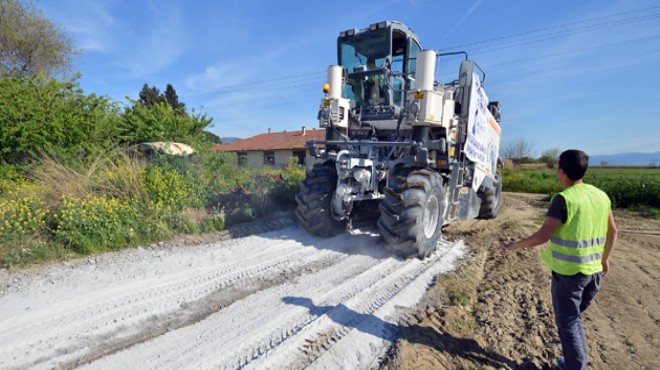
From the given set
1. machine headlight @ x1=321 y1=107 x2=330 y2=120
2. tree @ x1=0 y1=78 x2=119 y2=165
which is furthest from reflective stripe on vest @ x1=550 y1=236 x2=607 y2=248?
tree @ x1=0 y1=78 x2=119 y2=165

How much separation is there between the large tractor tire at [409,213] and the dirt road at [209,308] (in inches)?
10.6

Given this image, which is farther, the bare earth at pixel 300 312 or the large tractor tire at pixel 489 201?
the large tractor tire at pixel 489 201

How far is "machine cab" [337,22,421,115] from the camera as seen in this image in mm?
6270

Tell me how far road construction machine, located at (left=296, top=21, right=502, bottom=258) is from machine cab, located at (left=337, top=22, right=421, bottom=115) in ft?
0.06

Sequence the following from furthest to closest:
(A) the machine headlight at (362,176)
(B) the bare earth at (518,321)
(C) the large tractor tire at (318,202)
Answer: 1. (C) the large tractor tire at (318,202)
2. (A) the machine headlight at (362,176)
3. (B) the bare earth at (518,321)

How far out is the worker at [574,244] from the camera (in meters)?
2.48

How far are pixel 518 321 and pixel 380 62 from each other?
4.91 m

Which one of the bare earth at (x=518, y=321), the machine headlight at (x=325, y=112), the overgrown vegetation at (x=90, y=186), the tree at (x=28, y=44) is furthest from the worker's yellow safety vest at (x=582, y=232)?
the tree at (x=28, y=44)

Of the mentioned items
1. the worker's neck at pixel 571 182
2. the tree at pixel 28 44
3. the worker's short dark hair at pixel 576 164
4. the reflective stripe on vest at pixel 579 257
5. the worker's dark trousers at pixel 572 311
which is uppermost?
the tree at pixel 28 44

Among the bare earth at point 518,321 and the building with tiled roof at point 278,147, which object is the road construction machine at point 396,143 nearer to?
the bare earth at point 518,321

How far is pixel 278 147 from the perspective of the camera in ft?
94.0

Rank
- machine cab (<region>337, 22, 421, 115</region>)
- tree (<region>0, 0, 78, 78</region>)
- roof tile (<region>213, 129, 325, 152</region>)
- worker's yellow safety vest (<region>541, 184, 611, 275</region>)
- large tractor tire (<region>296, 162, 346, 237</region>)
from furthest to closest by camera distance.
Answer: roof tile (<region>213, 129, 325, 152</region>) → tree (<region>0, 0, 78, 78</region>) → machine cab (<region>337, 22, 421, 115</region>) → large tractor tire (<region>296, 162, 346, 237</region>) → worker's yellow safety vest (<region>541, 184, 611, 275</region>)

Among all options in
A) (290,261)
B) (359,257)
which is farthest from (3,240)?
(359,257)

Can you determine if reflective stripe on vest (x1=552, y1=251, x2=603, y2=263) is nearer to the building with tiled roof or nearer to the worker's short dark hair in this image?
the worker's short dark hair
